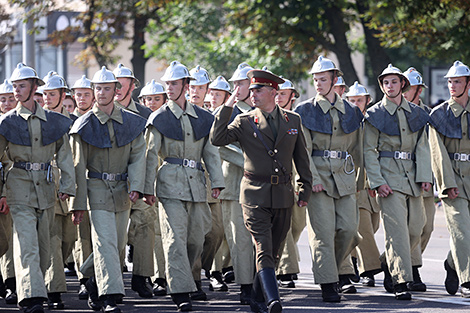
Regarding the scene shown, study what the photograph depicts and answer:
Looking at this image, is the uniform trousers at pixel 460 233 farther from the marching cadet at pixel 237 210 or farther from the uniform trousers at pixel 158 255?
the uniform trousers at pixel 158 255

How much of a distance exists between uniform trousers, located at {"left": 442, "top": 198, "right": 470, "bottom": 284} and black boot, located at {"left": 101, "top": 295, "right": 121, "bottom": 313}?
3.40 m

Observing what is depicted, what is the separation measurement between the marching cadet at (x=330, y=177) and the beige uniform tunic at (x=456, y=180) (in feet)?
2.81

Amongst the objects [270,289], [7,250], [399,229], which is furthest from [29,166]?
[399,229]

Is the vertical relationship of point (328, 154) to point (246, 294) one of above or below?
above

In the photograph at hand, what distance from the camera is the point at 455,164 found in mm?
10164

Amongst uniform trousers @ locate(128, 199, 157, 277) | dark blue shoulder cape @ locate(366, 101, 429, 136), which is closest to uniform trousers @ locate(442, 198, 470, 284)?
dark blue shoulder cape @ locate(366, 101, 429, 136)

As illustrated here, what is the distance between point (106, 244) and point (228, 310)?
1.29 m

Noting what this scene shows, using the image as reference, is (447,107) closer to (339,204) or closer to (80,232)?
(339,204)

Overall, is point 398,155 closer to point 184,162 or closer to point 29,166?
point 184,162

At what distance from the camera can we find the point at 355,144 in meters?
10.3

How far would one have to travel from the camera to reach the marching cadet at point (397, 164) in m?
9.98

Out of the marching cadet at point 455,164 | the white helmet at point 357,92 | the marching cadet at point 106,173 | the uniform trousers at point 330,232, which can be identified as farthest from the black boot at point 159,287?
the white helmet at point 357,92

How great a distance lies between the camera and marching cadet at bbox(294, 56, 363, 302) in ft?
32.0

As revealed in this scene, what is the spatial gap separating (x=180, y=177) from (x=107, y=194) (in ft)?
2.39
